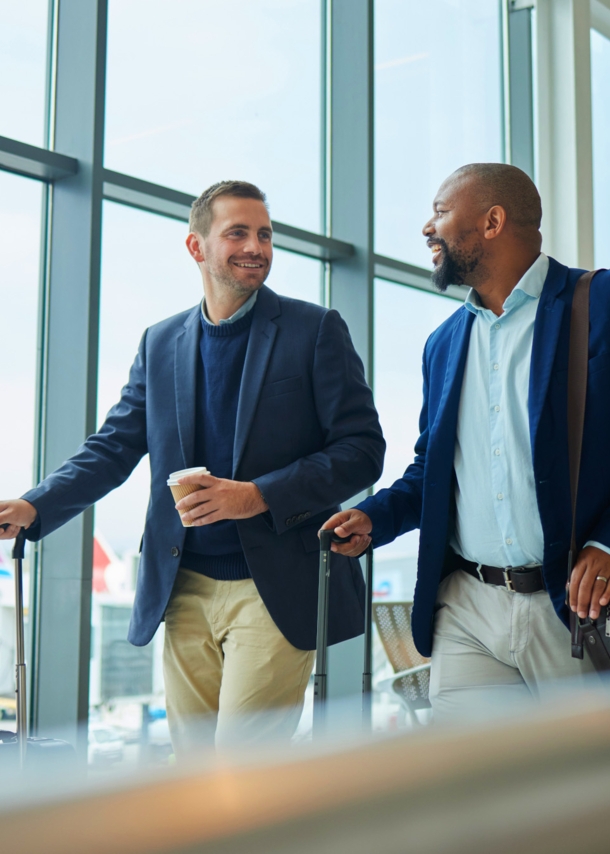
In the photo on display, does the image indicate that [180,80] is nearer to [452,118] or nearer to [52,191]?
[52,191]

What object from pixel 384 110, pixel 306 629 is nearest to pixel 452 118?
pixel 384 110

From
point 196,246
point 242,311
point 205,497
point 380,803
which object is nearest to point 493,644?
point 205,497

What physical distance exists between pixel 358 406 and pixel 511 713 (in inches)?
91.1

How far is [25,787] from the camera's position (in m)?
0.13

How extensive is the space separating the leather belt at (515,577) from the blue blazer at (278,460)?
15.9 inches

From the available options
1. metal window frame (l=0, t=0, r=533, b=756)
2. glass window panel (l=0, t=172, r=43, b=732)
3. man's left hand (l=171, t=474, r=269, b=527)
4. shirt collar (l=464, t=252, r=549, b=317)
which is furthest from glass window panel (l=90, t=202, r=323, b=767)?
shirt collar (l=464, t=252, r=549, b=317)

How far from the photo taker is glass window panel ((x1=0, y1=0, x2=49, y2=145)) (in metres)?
3.94

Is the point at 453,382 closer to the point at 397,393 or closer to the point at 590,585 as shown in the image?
the point at 590,585

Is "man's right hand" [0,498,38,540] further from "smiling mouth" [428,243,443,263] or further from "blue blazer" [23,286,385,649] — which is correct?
"smiling mouth" [428,243,443,263]

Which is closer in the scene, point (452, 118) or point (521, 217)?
point (521, 217)

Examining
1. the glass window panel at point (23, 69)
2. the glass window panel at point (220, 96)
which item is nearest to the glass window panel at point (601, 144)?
the glass window panel at point (220, 96)

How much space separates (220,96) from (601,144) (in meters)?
3.98

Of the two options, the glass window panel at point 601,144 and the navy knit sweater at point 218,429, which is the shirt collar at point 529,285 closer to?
the navy knit sweater at point 218,429

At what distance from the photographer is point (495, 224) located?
2361 mm
